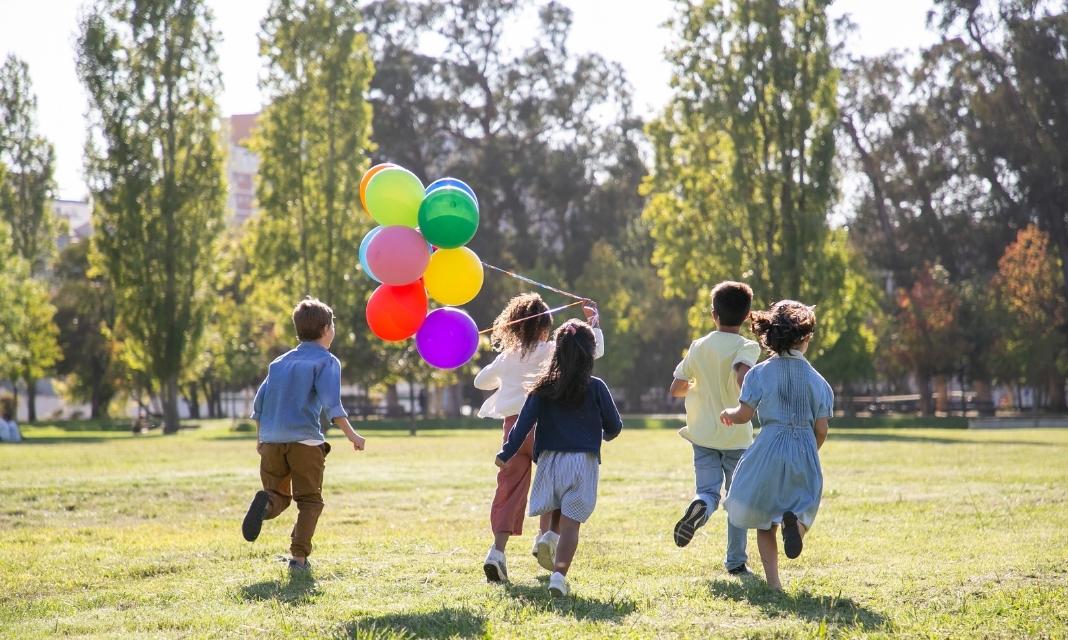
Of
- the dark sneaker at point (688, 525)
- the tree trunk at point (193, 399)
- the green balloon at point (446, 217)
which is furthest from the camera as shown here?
the tree trunk at point (193, 399)

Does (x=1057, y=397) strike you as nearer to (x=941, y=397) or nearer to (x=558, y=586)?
(x=941, y=397)

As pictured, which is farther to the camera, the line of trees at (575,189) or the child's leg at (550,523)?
the line of trees at (575,189)

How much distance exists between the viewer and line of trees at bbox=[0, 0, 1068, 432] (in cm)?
3756

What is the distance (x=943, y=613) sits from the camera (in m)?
5.89

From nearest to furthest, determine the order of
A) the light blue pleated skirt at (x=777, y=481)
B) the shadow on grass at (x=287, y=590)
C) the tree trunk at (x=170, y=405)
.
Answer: the shadow on grass at (x=287, y=590) < the light blue pleated skirt at (x=777, y=481) < the tree trunk at (x=170, y=405)

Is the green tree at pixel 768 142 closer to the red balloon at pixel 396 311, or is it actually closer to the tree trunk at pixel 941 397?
the tree trunk at pixel 941 397

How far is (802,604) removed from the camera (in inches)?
244

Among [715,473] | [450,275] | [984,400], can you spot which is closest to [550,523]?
[715,473]

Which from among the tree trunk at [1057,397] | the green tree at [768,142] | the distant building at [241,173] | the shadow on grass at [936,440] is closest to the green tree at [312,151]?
the green tree at [768,142]

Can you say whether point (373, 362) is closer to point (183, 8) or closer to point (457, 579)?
point (183, 8)

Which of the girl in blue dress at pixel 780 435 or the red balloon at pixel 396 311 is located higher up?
the red balloon at pixel 396 311

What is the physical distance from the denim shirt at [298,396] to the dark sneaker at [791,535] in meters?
2.80

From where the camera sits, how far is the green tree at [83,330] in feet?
173

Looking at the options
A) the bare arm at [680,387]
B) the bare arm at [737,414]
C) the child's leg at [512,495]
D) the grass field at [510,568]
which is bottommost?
the grass field at [510,568]
